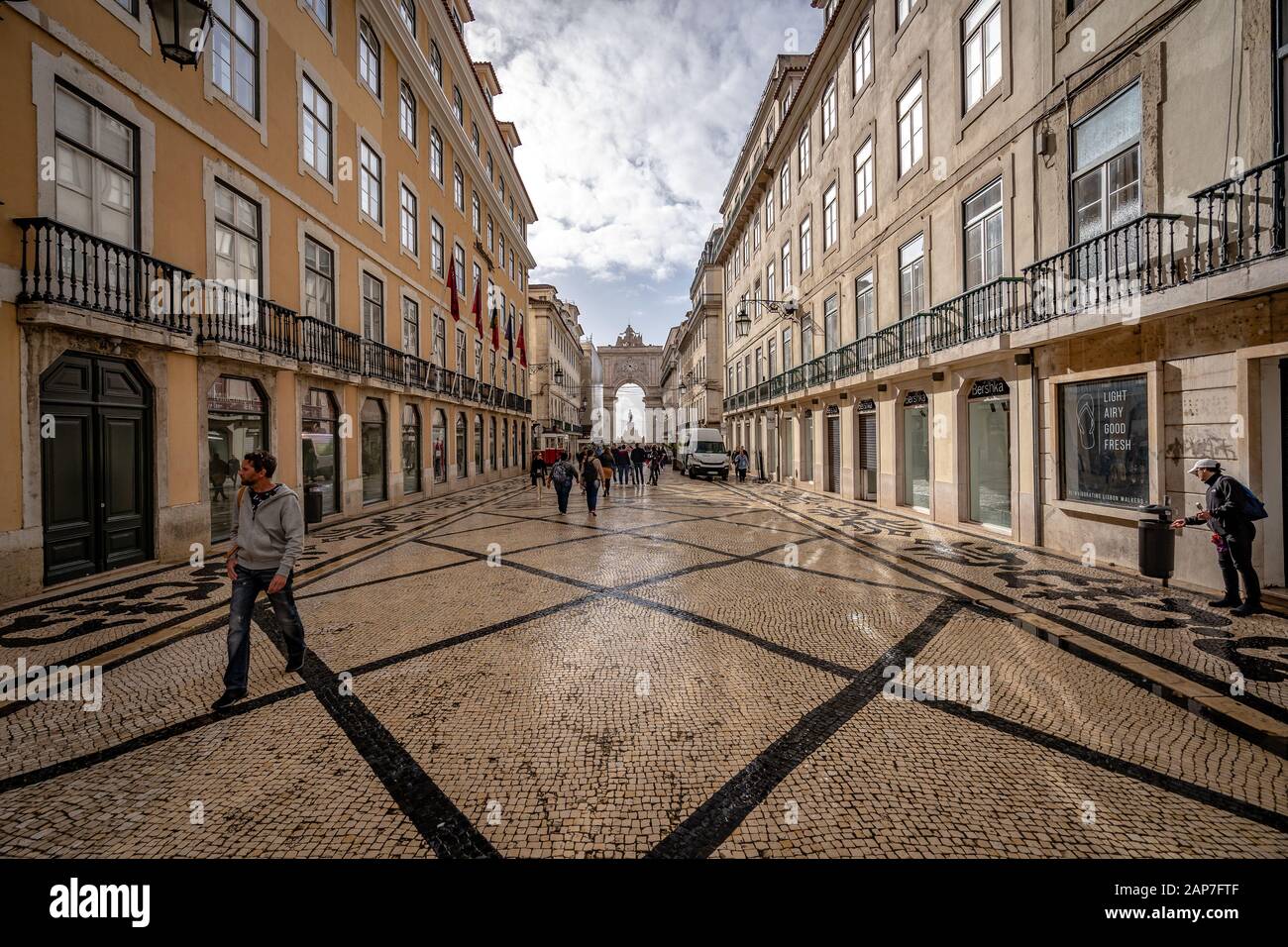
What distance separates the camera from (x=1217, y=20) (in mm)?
6246

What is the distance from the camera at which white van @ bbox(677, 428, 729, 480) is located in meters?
27.4

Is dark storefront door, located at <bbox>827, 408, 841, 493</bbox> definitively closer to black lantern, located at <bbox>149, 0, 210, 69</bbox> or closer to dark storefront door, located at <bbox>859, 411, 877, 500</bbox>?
dark storefront door, located at <bbox>859, 411, 877, 500</bbox>

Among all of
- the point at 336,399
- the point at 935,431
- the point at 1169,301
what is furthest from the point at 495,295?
the point at 1169,301

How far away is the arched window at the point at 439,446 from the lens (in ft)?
63.5

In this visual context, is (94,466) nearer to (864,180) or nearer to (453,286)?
(453,286)

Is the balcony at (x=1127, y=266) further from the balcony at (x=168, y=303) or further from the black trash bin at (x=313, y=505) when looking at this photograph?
the black trash bin at (x=313, y=505)

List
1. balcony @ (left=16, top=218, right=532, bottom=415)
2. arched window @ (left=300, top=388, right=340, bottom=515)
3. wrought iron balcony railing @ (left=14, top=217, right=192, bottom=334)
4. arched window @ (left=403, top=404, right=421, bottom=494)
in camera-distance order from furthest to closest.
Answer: arched window @ (left=403, top=404, right=421, bottom=494)
arched window @ (left=300, top=388, right=340, bottom=515)
balcony @ (left=16, top=218, right=532, bottom=415)
wrought iron balcony railing @ (left=14, top=217, right=192, bottom=334)

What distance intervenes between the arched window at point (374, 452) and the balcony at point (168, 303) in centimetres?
108

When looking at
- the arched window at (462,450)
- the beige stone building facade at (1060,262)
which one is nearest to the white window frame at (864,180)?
the beige stone building facade at (1060,262)

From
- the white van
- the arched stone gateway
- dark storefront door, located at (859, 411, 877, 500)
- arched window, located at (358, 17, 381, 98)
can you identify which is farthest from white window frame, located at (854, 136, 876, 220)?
the arched stone gateway

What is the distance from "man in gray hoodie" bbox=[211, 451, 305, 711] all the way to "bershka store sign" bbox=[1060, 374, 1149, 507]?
959 cm
